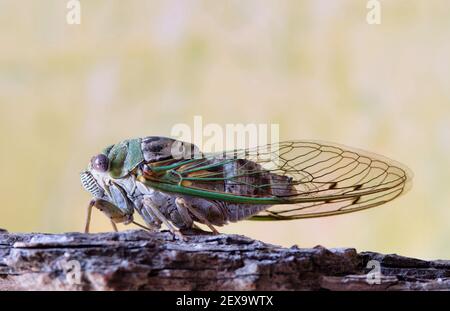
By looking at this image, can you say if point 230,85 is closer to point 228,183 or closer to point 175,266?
point 228,183

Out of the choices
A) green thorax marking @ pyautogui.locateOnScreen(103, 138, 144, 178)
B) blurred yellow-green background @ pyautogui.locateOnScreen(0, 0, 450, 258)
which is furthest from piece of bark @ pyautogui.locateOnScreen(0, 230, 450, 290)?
blurred yellow-green background @ pyautogui.locateOnScreen(0, 0, 450, 258)

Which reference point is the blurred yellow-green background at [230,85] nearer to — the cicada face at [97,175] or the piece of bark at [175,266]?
the cicada face at [97,175]

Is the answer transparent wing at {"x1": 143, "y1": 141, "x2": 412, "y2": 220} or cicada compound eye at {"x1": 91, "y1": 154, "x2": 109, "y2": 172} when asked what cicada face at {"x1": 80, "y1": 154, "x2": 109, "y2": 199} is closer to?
cicada compound eye at {"x1": 91, "y1": 154, "x2": 109, "y2": 172}

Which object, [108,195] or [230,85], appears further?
[230,85]

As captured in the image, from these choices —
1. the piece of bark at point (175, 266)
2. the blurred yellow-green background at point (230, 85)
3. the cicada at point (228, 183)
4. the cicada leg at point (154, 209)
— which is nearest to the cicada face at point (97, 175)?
the cicada at point (228, 183)

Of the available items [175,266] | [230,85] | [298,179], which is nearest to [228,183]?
[298,179]
